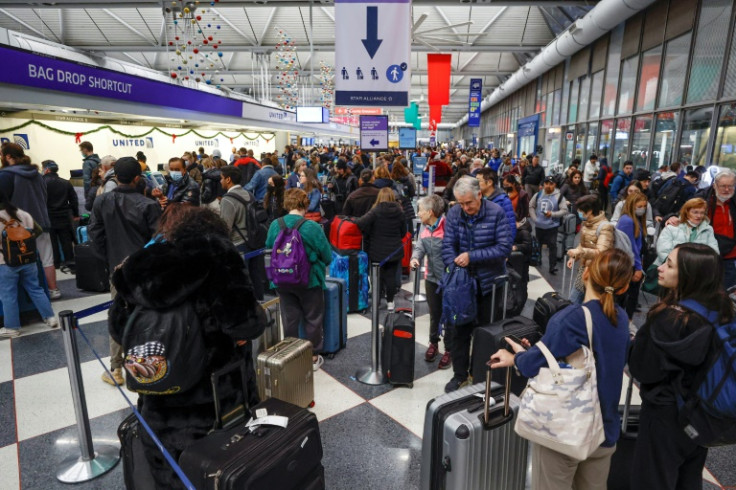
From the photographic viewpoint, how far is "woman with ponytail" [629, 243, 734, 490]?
178 cm

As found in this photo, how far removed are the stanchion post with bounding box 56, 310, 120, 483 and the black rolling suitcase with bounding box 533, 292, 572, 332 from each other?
10.4 feet

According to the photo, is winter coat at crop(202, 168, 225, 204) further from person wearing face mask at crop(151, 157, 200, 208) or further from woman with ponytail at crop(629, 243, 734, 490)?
woman with ponytail at crop(629, 243, 734, 490)

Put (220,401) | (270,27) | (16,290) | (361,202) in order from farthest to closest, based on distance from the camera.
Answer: (270,27) → (361,202) → (16,290) → (220,401)

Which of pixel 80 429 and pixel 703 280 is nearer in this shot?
pixel 703 280

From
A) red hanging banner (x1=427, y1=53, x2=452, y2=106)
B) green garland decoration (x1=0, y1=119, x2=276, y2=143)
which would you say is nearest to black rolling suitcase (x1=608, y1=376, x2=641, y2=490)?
green garland decoration (x1=0, y1=119, x2=276, y2=143)

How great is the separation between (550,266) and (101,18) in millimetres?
18452

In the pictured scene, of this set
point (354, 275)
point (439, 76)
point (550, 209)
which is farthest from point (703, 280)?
point (439, 76)

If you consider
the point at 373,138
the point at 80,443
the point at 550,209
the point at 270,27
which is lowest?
the point at 80,443

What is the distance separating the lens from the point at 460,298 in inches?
125

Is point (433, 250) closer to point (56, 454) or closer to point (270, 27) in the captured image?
point (56, 454)

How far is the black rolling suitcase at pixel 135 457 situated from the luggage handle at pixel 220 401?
0.36 m

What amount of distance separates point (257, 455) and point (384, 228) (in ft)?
11.1

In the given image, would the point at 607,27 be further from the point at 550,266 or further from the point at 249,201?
the point at 249,201

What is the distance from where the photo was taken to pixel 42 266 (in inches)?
196
